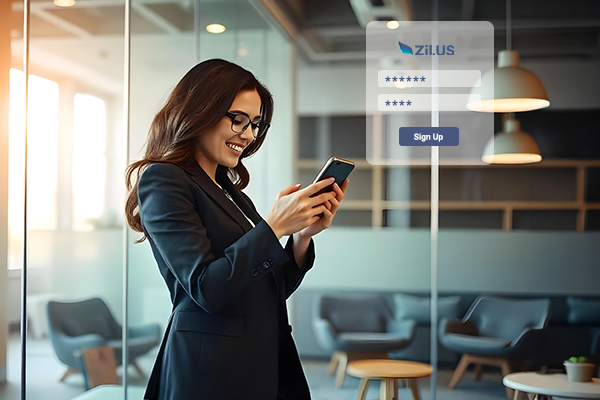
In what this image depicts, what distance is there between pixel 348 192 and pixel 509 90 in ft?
3.40

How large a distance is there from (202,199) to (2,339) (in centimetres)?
239

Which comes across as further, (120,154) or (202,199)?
(120,154)

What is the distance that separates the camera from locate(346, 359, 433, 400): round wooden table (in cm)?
325

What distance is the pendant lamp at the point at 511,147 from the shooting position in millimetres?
3215

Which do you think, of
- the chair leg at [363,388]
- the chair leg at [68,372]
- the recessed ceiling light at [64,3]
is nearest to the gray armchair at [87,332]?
the chair leg at [68,372]

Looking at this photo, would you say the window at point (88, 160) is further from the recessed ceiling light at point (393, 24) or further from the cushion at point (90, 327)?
the recessed ceiling light at point (393, 24)

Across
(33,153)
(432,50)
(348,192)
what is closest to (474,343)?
(348,192)

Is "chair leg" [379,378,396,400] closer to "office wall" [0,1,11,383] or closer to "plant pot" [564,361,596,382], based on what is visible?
"plant pot" [564,361,596,382]

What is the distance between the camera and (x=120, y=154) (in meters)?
3.42

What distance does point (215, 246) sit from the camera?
1.45 metres

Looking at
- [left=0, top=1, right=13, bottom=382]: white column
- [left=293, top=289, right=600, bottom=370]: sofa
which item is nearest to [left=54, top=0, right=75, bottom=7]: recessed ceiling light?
[left=0, top=1, right=13, bottom=382]: white column

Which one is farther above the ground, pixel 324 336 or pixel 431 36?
pixel 431 36

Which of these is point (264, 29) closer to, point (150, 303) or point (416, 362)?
point (150, 303)

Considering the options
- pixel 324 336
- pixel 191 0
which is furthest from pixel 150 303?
pixel 191 0
